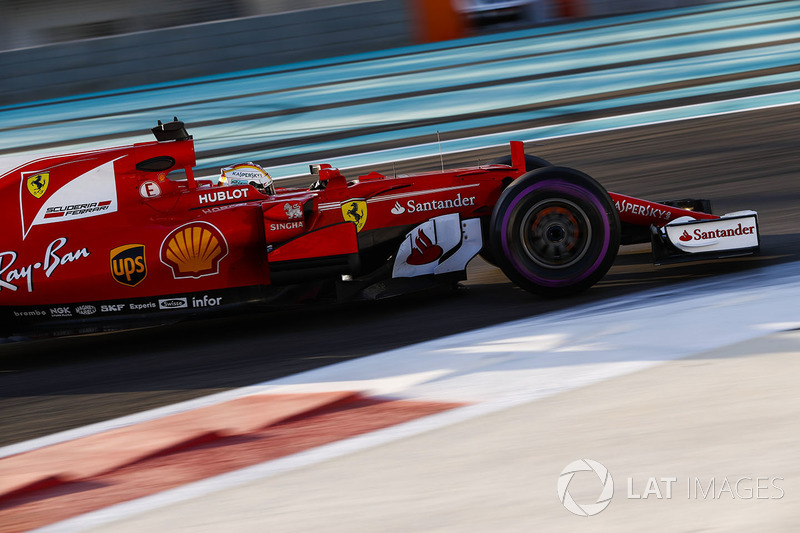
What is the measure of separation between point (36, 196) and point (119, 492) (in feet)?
8.10

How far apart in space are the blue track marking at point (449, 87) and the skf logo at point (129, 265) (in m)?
6.44

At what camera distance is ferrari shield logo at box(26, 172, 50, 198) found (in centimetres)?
535

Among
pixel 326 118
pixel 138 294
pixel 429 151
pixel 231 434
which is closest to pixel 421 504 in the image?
pixel 231 434

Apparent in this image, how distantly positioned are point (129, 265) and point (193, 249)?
1.25 feet

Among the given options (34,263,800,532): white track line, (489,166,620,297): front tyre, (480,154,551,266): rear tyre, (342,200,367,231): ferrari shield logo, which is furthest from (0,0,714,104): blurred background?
(34,263,800,532): white track line

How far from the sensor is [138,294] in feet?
17.2

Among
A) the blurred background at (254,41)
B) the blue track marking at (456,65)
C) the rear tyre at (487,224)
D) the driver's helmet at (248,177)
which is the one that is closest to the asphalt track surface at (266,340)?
the rear tyre at (487,224)

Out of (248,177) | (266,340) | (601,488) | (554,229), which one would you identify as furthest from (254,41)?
(601,488)

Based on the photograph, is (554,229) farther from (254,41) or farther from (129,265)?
(254,41)

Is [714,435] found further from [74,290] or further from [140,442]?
[74,290]

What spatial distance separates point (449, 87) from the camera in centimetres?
1524

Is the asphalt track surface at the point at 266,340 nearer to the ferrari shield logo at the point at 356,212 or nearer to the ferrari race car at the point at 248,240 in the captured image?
the ferrari race car at the point at 248,240

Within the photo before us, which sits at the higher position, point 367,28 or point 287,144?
point 367,28

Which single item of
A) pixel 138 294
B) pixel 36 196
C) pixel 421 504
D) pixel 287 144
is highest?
pixel 287 144
